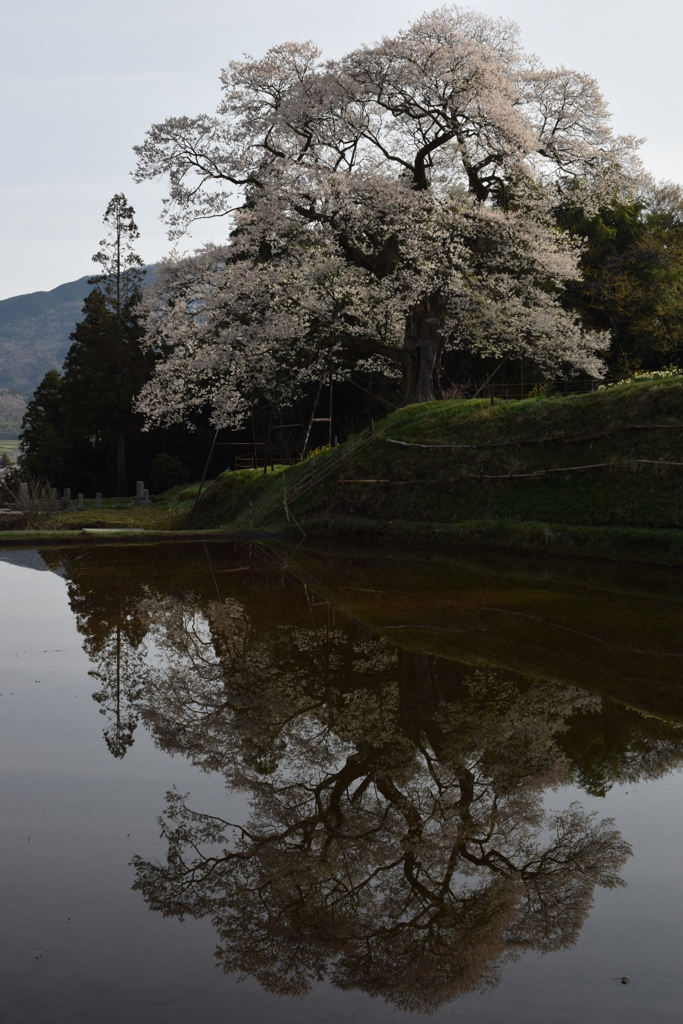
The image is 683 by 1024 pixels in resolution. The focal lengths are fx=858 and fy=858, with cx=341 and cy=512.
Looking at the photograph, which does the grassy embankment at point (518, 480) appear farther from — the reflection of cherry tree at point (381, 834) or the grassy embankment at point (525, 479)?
the reflection of cherry tree at point (381, 834)

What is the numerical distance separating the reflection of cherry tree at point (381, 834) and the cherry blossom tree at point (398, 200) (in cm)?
1792

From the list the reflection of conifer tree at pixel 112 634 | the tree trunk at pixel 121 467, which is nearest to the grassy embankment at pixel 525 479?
the reflection of conifer tree at pixel 112 634

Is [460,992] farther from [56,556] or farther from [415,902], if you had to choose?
[56,556]

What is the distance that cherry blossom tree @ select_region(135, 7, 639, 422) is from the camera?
72.7 feet

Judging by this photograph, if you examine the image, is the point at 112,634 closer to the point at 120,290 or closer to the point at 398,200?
the point at 398,200

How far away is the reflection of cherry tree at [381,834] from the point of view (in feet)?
12.5

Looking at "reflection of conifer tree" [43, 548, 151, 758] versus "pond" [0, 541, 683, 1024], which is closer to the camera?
"pond" [0, 541, 683, 1024]

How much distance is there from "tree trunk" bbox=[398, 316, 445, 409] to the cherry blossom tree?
0.14ft

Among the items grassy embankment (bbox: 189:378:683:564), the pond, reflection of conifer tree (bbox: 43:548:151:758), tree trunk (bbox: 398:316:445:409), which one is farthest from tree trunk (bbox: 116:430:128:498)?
the pond

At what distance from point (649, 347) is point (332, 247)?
46.6 feet

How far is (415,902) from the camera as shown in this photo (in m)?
4.17

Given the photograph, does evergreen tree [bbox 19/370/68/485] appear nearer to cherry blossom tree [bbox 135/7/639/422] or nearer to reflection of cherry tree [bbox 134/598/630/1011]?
cherry blossom tree [bbox 135/7/639/422]

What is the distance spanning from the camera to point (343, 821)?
4992 millimetres

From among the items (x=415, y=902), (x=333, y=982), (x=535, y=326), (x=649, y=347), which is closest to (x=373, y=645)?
(x=415, y=902)
